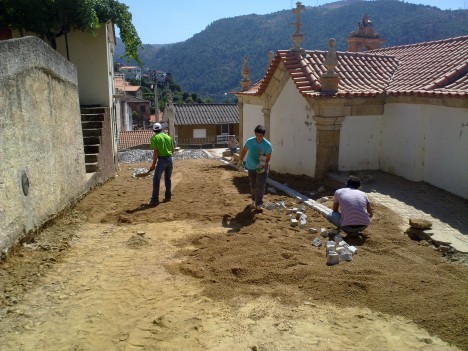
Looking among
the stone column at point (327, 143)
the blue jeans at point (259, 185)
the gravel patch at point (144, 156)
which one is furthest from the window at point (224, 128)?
the blue jeans at point (259, 185)

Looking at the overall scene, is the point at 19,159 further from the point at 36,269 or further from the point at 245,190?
the point at 245,190

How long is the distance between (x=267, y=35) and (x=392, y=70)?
446 feet

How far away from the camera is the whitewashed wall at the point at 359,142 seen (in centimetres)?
A: 1010

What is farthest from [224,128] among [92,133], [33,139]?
[33,139]

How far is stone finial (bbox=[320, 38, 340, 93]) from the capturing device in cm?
967

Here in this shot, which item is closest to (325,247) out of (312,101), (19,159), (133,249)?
(133,249)

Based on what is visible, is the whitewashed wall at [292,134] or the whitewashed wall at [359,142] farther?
the whitewashed wall at [292,134]

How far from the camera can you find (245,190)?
10000 mm

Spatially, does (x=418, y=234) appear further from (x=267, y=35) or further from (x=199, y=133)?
(x=267, y=35)

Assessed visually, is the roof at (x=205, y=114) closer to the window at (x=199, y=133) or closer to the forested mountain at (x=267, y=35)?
the window at (x=199, y=133)

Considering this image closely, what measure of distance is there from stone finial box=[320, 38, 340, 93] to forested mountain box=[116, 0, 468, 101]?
294ft

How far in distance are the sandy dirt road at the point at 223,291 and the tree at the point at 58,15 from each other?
6.46 metres

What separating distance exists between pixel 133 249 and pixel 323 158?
579 centimetres

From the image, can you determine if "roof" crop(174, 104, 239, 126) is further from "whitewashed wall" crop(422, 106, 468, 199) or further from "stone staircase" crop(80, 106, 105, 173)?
"whitewashed wall" crop(422, 106, 468, 199)
